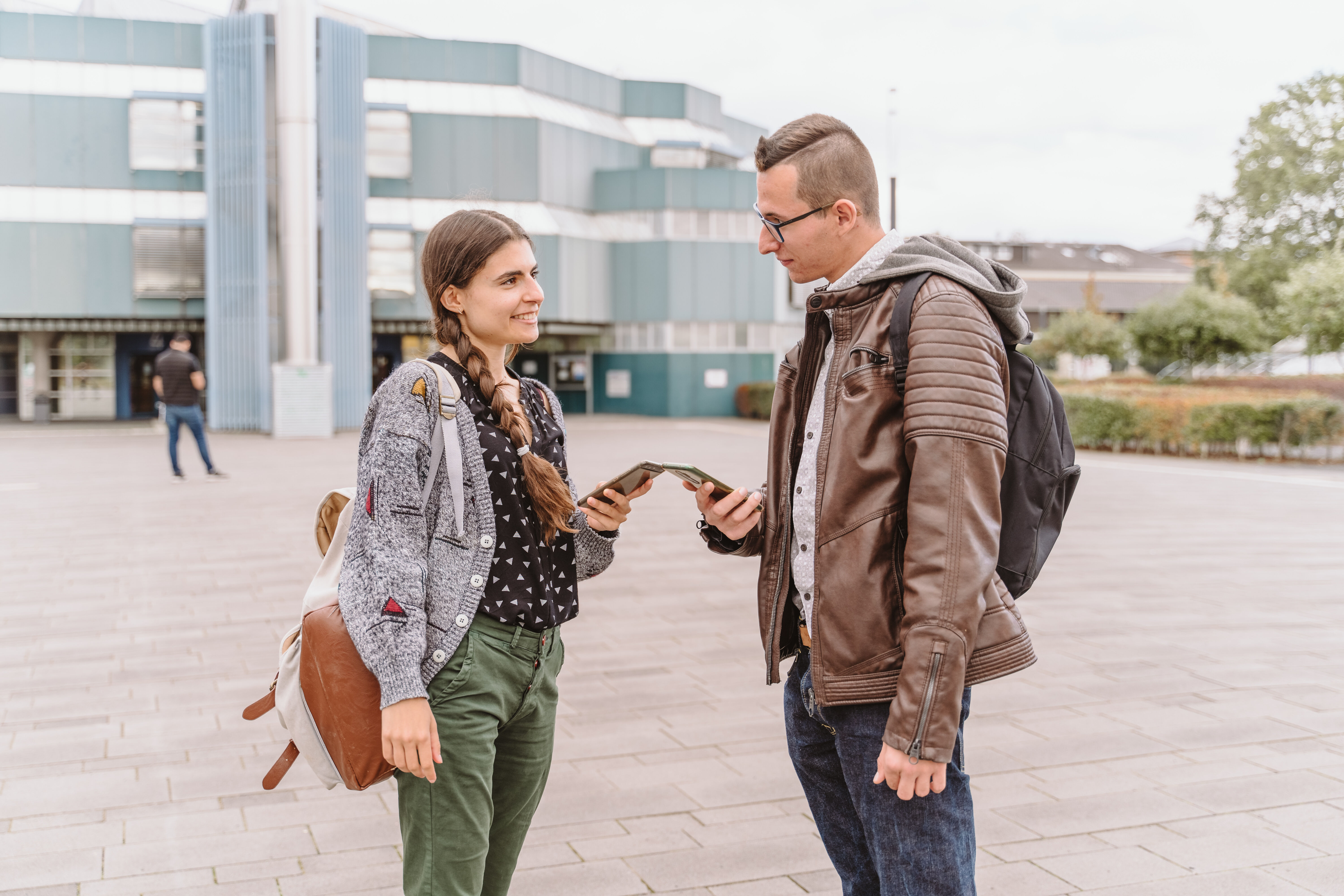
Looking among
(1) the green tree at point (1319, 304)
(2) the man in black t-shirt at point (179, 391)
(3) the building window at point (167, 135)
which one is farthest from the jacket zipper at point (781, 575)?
(3) the building window at point (167, 135)

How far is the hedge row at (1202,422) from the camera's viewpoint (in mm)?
18922

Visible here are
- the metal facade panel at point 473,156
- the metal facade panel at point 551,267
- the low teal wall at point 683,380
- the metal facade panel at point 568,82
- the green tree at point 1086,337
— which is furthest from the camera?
the green tree at point 1086,337

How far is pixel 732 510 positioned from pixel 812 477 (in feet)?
1.03

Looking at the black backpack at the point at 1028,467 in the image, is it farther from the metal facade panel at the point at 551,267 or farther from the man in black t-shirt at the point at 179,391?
the metal facade panel at the point at 551,267

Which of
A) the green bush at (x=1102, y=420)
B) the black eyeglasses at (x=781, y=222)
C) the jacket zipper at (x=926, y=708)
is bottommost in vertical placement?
the green bush at (x=1102, y=420)

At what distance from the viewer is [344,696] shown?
219 cm

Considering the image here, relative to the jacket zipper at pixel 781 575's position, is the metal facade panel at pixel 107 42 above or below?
above

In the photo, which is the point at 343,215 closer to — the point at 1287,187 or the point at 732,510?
the point at 732,510

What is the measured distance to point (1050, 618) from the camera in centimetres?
702

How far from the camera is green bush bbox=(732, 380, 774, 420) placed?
3281cm

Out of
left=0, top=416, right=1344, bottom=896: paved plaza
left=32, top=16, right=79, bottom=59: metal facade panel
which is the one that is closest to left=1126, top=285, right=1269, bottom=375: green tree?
left=0, top=416, right=1344, bottom=896: paved plaza

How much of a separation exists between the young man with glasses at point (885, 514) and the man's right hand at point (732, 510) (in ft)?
0.34

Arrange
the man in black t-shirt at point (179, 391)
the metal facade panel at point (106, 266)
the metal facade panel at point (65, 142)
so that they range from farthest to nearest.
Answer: the metal facade panel at point (106, 266) < the metal facade panel at point (65, 142) < the man in black t-shirt at point (179, 391)

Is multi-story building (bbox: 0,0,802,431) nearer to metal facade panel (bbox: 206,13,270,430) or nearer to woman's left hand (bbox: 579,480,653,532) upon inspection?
metal facade panel (bbox: 206,13,270,430)
